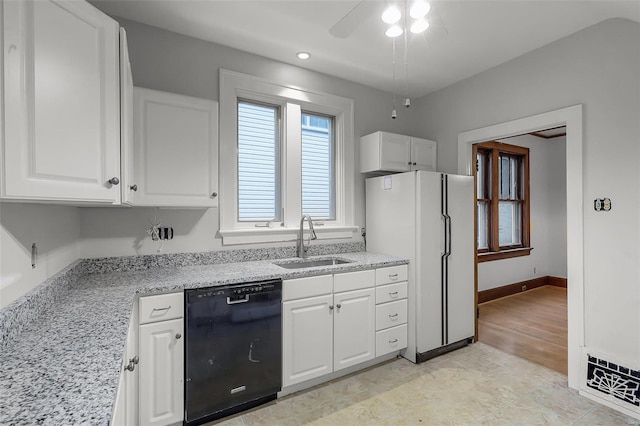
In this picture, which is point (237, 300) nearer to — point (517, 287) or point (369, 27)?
point (369, 27)

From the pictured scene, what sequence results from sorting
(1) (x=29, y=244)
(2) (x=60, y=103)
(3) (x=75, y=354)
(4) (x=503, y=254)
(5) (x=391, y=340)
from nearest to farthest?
(3) (x=75, y=354)
(2) (x=60, y=103)
(1) (x=29, y=244)
(5) (x=391, y=340)
(4) (x=503, y=254)

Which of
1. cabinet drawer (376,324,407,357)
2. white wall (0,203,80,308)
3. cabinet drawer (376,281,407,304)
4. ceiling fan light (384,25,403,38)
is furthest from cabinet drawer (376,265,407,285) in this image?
white wall (0,203,80,308)

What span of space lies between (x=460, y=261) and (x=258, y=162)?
83.9 inches

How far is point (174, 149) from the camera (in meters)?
2.10

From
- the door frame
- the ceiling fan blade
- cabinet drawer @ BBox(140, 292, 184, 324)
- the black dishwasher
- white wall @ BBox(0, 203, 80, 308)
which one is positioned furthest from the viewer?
the door frame

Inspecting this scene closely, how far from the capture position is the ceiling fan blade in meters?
1.62

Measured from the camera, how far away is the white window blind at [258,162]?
9.12ft

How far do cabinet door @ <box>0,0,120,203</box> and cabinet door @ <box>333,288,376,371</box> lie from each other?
68.3 inches

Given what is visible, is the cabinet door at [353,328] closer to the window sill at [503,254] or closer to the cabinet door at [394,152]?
the cabinet door at [394,152]

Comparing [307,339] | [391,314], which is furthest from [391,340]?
[307,339]

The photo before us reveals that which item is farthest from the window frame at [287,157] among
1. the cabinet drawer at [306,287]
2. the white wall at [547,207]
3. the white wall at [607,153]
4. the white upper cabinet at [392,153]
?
the white wall at [547,207]

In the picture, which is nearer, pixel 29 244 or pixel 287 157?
pixel 29 244

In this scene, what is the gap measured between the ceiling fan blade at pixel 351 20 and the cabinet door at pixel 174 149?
102cm

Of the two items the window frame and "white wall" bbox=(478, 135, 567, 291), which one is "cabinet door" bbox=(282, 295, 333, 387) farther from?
"white wall" bbox=(478, 135, 567, 291)
